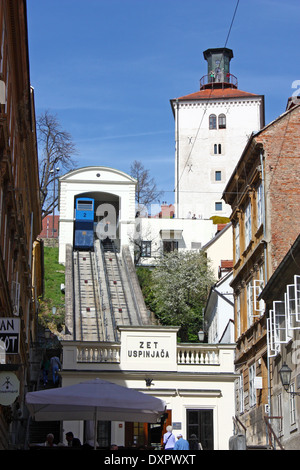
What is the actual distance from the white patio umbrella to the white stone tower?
61470 millimetres

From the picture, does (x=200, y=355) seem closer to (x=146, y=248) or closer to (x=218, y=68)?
(x=146, y=248)

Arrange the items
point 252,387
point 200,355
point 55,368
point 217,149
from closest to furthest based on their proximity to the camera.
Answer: point 200,355 < point 252,387 < point 55,368 < point 217,149

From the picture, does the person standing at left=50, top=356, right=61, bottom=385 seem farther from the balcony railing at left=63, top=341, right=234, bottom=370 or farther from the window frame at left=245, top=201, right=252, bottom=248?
the window frame at left=245, top=201, right=252, bottom=248

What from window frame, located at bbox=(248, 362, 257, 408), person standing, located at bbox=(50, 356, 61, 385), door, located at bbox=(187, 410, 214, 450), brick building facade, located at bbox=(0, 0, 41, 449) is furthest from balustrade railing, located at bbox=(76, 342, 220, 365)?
person standing, located at bbox=(50, 356, 61, 385)

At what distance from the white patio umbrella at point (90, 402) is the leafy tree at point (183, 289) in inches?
1277

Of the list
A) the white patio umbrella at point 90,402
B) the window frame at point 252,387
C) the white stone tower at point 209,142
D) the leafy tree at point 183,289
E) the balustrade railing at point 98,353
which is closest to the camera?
the white patio umbrella at point 90,402

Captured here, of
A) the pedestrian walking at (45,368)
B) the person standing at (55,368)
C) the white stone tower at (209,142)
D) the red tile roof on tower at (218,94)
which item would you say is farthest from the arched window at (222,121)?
the person standing at (55,368)

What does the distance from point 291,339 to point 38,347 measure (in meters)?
19.0

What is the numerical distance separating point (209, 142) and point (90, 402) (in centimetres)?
6894

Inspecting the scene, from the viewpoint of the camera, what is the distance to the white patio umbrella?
15906 mm

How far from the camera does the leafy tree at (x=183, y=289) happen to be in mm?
51875

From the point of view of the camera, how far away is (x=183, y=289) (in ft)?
178

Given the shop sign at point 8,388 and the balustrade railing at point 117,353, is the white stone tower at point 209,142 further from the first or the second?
the shop sign at point 8,388

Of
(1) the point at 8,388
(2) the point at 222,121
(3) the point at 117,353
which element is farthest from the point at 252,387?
(2) the point at 222,121
